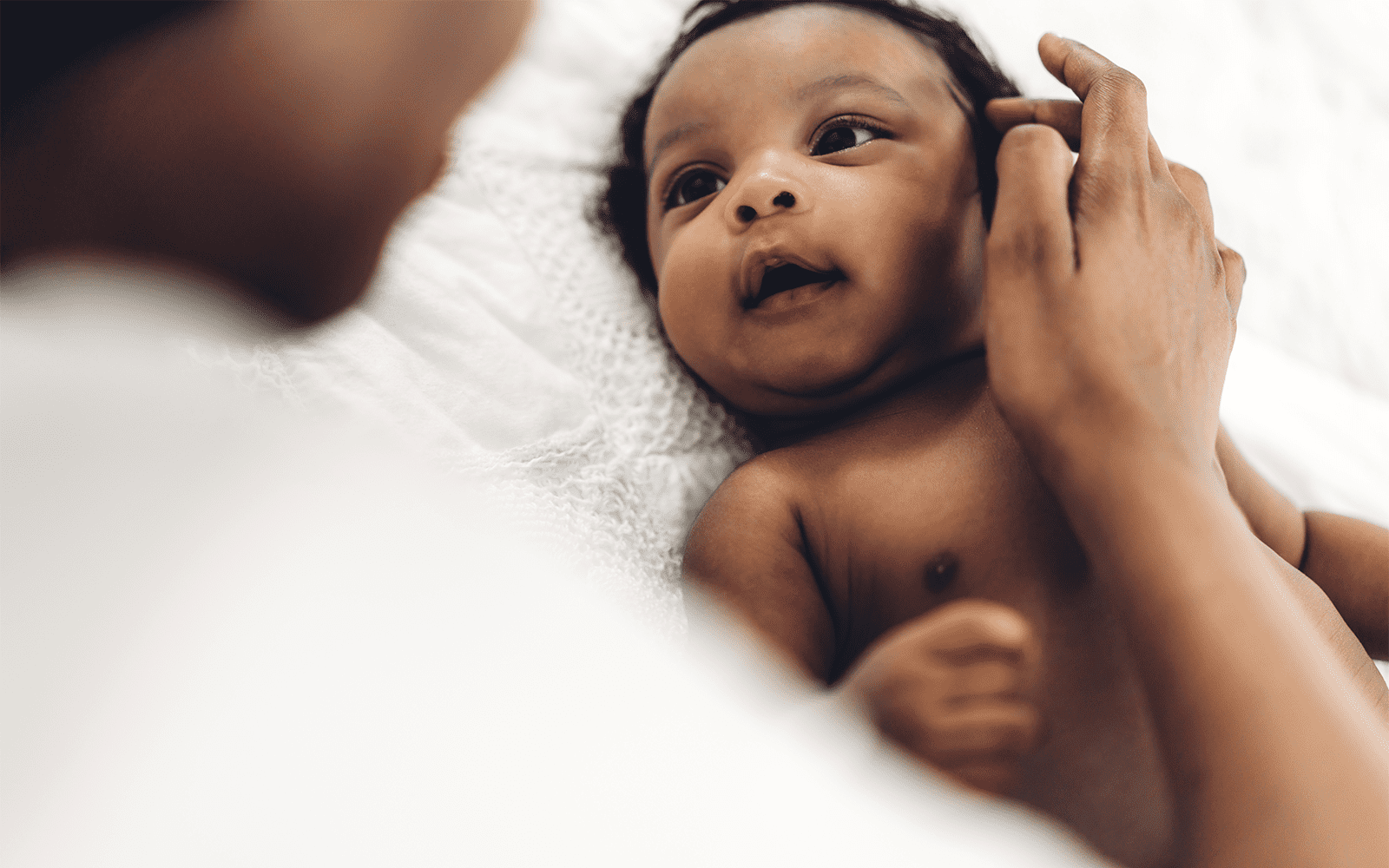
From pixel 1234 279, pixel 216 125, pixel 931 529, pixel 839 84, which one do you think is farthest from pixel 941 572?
pixel 216 125

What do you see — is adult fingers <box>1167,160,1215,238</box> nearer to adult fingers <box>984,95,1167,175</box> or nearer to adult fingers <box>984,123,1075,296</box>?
adult fingers <box>984,95,1167,175</box>

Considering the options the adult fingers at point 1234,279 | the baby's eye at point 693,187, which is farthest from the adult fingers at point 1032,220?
the baby's eye at point 693,187

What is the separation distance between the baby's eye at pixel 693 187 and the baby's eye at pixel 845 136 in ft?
0.36

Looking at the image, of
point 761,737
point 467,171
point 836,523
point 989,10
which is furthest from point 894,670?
point 989,10

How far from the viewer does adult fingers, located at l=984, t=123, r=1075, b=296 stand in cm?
59

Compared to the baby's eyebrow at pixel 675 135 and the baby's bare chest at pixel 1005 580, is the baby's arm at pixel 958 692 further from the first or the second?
the baby's eyebrow at pixel 675 135

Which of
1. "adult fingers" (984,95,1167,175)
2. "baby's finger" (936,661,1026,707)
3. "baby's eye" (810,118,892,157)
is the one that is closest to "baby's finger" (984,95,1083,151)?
"adult fingers" (984,95,1167,175)

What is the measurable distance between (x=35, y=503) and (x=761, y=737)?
14.6 inches

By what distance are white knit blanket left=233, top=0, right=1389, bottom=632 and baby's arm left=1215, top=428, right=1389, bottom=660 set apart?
0.40ft

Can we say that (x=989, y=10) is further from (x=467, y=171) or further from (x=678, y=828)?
(x=678, y=828)

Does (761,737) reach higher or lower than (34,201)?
lower

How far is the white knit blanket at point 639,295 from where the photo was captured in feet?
2.63

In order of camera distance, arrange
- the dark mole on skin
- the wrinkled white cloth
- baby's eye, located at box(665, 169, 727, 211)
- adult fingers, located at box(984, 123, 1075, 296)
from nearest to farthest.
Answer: the wrinkled white cloth < adult fingers, located at box(984, 123, 1075, 296) < the dark mole on skin < baby's eye, located at box(665, 169, 727, 211)

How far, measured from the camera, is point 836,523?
760 millimetres
